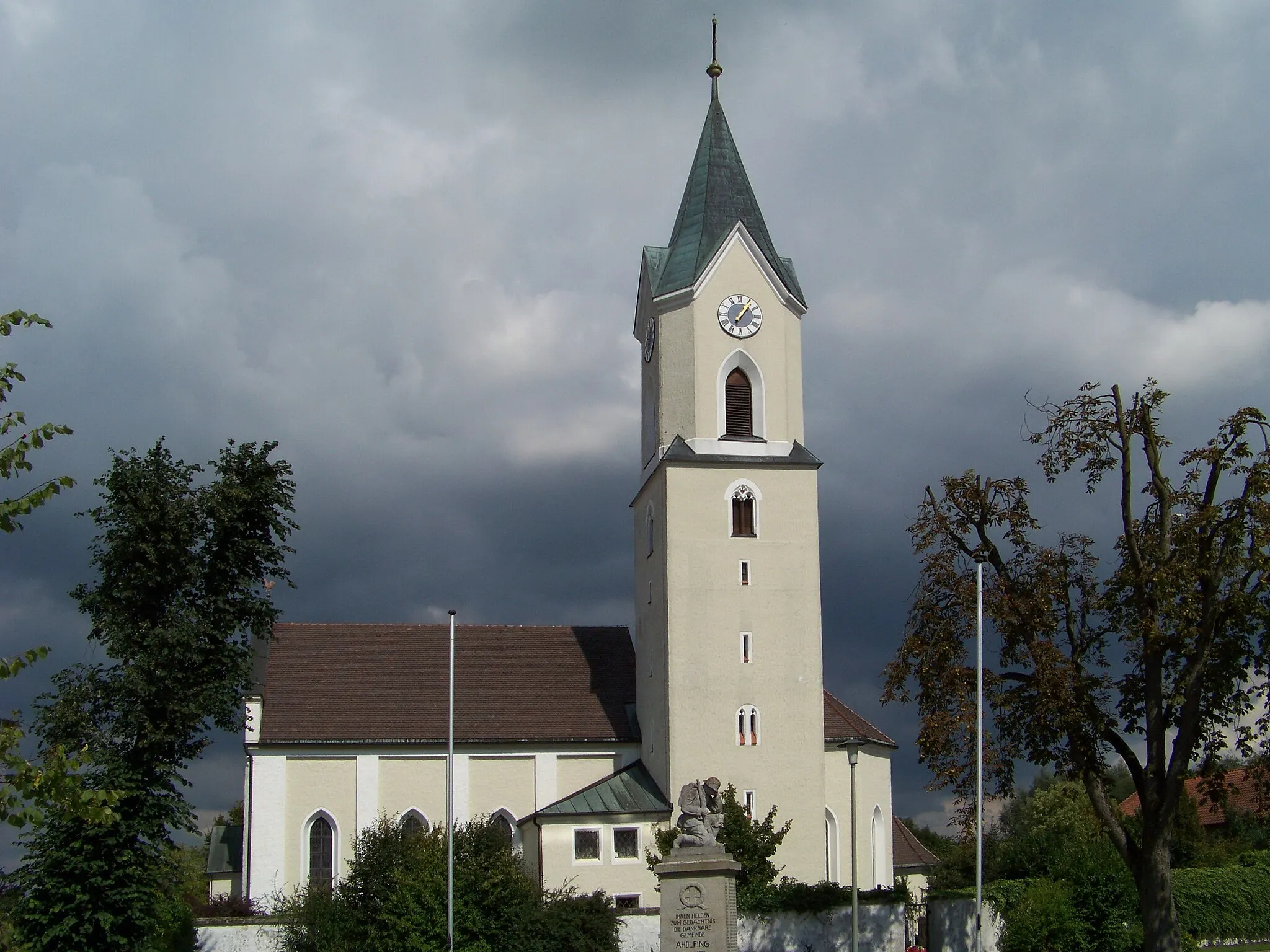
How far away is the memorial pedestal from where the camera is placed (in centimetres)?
2556

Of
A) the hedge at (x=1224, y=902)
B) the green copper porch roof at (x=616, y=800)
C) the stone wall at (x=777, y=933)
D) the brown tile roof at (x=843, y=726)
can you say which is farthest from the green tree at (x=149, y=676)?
the hedge at (x=1224, y=902)

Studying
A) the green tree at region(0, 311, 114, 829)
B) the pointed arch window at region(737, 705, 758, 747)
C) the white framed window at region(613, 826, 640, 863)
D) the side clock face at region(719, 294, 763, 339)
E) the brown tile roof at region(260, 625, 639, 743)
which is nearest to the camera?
the green tree at region(0, 311, 114, 829)

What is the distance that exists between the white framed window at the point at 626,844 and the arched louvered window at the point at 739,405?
42.5 ft

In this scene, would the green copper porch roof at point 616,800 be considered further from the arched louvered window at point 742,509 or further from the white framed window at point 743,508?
the arched louvered window at point 742,509

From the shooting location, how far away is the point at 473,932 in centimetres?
3625

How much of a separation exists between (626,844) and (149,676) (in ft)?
49.2

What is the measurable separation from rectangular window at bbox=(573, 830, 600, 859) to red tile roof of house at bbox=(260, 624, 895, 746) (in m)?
4.53

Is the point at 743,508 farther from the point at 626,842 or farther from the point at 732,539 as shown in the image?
the point at 626,842

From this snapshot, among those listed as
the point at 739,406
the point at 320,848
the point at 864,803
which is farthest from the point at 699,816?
the point at 320,848

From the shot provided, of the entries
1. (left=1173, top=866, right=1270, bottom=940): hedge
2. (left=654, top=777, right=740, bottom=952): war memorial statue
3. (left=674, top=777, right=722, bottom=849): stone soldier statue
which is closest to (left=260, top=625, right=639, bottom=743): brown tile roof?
(left=674, top=777, right=722, bottom=849): stone soldier statue

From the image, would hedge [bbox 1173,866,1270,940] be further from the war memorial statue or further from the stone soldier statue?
the war memorial statue

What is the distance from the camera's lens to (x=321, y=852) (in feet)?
147

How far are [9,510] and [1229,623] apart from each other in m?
22.7

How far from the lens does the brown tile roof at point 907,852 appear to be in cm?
5235
